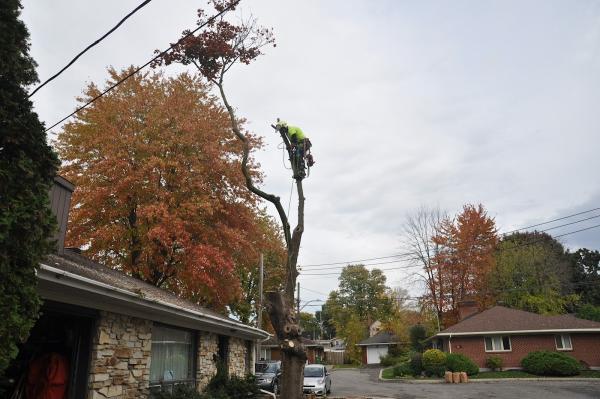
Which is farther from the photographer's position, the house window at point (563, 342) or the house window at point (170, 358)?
the house window at point (563, 342)

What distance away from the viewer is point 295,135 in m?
10.6

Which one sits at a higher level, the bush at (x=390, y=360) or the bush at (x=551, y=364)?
the bush at (x=551, y=364)

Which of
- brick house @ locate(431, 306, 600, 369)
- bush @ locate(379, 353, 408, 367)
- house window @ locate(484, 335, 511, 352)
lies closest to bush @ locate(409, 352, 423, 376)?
brick house @ locate(431, 306, 600, 369)

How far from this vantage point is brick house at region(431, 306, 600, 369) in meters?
28.0

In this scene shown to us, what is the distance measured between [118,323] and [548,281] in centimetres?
Answer: 3739

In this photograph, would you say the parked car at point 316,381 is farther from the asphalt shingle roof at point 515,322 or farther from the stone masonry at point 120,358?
the asphalt shingle roof at point 515,322

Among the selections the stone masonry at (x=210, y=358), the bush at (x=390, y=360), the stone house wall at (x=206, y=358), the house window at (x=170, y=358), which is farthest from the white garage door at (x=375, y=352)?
the house window at (x=170, y=358)

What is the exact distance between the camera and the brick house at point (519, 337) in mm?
27969

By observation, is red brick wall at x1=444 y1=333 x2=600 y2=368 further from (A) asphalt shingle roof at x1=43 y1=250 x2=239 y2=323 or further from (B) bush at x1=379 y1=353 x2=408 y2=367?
(A) asphalt shingle roof at x1=43 y1=250 x2=239 y2=323

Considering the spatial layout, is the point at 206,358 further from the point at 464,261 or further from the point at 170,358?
the point at 464,261

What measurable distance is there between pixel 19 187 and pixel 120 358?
15.9ft

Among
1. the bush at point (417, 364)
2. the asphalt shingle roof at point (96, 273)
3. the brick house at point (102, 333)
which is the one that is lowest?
the bush at point (417, 364)

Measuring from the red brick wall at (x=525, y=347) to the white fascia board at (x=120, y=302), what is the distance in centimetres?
2405

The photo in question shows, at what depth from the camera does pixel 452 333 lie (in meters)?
30.0
